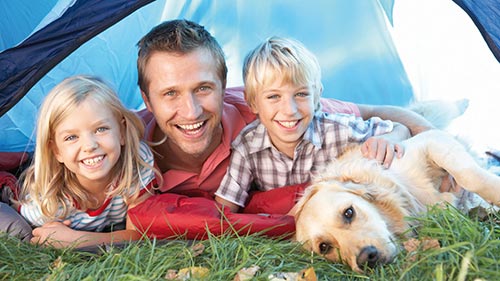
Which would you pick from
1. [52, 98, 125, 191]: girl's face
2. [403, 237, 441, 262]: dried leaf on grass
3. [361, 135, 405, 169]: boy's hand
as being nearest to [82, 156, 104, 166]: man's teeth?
[52, 98, 125, 191]: girl's face

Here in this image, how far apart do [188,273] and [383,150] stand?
134 centimetres

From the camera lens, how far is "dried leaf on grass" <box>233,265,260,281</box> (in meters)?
2.29

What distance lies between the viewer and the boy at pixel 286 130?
328cm

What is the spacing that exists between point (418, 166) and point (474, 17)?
1.03m

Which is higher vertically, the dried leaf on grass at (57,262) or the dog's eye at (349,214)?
the dog's eye at (349,214)

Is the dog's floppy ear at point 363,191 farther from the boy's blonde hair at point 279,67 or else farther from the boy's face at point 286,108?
the boy's blonde hair at point 279,67

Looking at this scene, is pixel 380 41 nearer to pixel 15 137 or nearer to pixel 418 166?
pixel 418 166

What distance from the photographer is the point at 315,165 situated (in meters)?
3.56

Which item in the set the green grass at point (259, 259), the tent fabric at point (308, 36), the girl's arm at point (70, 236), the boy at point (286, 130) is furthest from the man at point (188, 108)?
the tent fabric at point (308, 36)

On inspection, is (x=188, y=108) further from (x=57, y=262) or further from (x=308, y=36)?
(x=308, y=36)

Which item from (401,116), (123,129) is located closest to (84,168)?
(123,129)

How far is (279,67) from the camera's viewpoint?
326cm

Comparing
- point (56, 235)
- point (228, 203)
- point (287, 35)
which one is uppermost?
point (287, 35)

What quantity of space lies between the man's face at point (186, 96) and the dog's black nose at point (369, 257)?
4.30 feet
